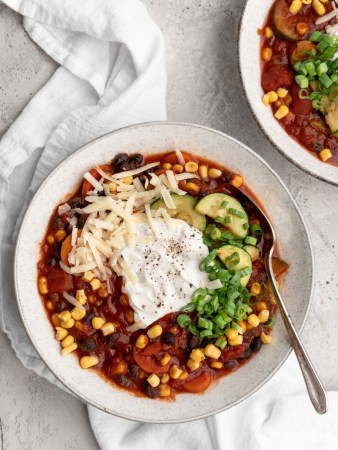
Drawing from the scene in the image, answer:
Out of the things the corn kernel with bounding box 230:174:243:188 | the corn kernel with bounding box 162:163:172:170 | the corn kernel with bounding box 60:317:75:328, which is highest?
the corn kernel with bounding box 162:163:172:170

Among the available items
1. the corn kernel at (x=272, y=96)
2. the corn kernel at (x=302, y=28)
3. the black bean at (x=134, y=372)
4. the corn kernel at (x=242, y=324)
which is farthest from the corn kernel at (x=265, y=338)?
the corn kernel at (x=302, y=28)

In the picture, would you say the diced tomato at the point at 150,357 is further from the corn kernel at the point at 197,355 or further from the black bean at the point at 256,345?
the black bean at the point at 256,345

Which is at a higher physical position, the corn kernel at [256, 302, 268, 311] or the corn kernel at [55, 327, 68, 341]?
the corn kernel at [55, 327, 68, 341]

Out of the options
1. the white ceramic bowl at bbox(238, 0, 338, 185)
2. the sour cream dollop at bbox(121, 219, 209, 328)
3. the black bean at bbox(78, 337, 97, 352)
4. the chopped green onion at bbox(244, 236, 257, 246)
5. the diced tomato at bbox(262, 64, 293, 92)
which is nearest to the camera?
the sour cream dollop at bbox(121, 219, 209, 328)

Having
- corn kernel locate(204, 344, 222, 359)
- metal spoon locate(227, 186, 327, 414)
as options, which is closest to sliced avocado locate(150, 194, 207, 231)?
metal spoon locate(227, 186, 327, 414)

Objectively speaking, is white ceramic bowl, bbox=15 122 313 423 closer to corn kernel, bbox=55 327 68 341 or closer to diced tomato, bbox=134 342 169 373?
corn kernel, bbox=55 327 68 341

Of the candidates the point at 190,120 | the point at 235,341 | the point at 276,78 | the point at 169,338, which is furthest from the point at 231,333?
the point at 276,78

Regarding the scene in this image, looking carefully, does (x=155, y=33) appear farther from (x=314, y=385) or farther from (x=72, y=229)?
(x=314, y=385)
